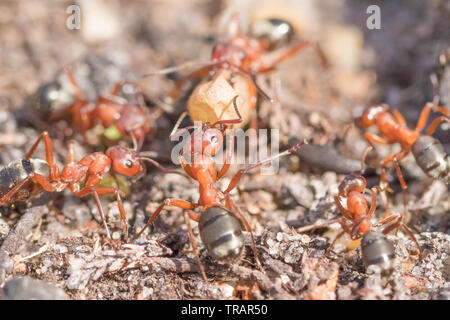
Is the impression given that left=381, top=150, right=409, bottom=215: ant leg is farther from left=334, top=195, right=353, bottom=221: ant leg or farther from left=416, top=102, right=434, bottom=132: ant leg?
left=334, top=195, right=353, bottom=221: ant leg

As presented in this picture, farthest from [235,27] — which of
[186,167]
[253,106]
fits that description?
[186,167]

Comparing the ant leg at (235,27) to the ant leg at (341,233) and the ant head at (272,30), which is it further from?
the ant leg at (341,233)

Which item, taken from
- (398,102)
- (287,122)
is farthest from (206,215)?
(398,102)

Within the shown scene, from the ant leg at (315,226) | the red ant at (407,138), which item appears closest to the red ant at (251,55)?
the red ant at (407,138)

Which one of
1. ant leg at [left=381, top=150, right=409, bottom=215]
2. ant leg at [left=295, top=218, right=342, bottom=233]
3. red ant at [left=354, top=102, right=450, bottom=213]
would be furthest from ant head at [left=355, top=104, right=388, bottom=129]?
ant leg at [left=295, top=218, right=342, bottom=233]

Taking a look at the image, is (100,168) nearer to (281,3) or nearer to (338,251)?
(338,251)

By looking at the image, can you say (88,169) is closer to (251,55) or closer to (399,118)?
(251,55)
